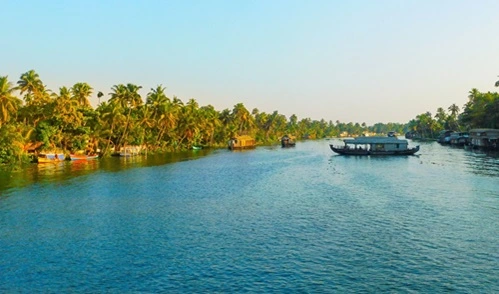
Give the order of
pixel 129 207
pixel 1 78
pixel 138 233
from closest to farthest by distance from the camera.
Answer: pixel 138 233
pixel 129 207
pixel 1 78

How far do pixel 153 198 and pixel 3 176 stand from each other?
3060 cm

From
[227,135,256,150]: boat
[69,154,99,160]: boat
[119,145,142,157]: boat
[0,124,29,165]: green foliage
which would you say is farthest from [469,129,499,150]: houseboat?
[0,124,29,165]: green foliage

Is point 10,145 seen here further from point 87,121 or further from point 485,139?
point 485,139

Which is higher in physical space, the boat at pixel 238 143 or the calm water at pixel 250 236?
the boat at pixel 238 143

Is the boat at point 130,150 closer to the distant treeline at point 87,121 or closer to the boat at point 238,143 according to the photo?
the distant treeline at point 87,121

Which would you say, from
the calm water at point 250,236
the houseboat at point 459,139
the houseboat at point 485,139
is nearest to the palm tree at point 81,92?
the calm water at point 250,236

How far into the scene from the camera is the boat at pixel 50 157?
8488 centimetres

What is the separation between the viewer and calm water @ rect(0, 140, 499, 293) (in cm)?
2267

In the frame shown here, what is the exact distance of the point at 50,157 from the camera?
8712cm

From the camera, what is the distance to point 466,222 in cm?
3444

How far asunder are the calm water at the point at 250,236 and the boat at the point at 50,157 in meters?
28.0

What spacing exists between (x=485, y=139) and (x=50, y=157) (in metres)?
111

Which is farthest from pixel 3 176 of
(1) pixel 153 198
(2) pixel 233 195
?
(2) pixel 233 195

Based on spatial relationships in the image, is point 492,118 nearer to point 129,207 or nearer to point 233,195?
point 233,195
